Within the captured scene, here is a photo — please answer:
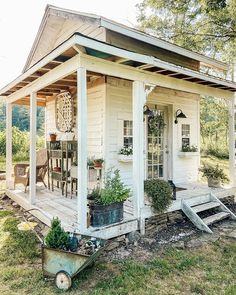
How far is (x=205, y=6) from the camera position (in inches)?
373

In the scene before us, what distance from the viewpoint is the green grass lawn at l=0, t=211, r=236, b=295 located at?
9.50 feet

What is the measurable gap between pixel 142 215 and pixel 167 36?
890cm

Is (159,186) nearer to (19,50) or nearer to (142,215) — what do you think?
(142,215)

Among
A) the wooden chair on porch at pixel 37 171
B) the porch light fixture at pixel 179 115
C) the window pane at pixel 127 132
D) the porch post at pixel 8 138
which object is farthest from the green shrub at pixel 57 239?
the porch light fixture at pixel 179 115

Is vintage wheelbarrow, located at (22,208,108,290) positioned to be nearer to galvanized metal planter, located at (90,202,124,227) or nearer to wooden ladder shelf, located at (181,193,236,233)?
galvanized metal planter, located at (90,202,124,227)

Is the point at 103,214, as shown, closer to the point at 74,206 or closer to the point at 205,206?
the point at 74,206

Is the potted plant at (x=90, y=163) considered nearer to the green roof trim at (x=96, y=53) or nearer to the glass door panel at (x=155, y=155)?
the glass door panel at (x=155, y=155)

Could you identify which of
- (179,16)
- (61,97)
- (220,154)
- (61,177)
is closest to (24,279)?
(61,177)

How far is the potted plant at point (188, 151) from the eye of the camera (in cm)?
697

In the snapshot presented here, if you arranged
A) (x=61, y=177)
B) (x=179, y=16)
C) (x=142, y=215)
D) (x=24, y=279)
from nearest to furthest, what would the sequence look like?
(x=24, y=279), (x=142, y=215), (x=61, y=177), (x=179, y=16)

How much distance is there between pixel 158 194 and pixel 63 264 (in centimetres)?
214

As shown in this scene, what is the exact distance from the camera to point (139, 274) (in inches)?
127

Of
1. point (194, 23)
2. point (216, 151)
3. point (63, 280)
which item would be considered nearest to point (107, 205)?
point (63, 280)

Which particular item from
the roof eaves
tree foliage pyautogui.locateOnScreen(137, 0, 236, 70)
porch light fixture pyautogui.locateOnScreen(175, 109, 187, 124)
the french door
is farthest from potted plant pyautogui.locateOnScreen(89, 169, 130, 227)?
tree foliage pyautogui.locateOnScreen(137, 0, 236, 70)
